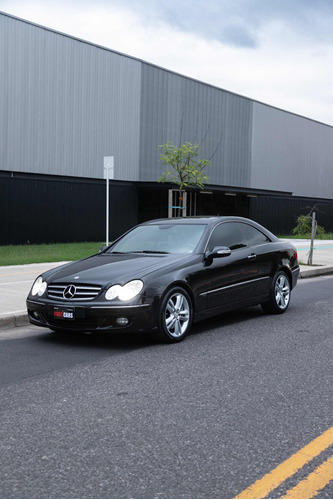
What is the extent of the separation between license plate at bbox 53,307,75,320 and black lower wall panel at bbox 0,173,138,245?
1669 cm

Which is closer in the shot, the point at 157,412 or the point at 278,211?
the point at 157,412

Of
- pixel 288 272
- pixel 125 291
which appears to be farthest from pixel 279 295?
pixel 125 291

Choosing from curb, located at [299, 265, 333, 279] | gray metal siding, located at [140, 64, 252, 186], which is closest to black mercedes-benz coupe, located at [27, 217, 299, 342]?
curb, located at [299, 265, 333, 279]

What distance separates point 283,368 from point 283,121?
34420 millimetres

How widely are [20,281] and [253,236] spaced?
17.5 ft

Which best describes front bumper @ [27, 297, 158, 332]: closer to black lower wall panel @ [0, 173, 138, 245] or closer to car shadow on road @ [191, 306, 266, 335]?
car shadow on road @ [191, 306, 266, 335]

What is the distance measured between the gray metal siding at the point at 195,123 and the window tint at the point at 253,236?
64.0ft

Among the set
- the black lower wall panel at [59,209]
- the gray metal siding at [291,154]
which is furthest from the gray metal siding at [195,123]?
the black lower wall panel at [59,209]

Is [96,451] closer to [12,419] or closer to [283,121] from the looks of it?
[12,419]

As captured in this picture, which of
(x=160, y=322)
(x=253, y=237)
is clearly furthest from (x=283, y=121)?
(x=160, y=322)

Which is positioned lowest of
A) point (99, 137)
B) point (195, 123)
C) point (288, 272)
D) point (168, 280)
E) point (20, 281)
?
point (20, 281)

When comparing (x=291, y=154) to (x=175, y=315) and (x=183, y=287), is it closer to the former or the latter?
(x=183, y=287)

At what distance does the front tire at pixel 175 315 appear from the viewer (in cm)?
698

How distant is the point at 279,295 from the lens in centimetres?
934
